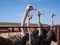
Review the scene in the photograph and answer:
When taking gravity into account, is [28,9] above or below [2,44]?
above

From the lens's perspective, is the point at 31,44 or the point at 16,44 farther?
the point at 31,44

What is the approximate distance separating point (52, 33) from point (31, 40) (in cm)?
83

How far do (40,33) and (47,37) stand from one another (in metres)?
0.42

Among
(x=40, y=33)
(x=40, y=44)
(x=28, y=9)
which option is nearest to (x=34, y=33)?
(x=40, y=33)

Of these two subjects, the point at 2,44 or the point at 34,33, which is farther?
the point at 34,33

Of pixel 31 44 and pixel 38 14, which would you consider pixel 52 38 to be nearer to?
pixel 31 44

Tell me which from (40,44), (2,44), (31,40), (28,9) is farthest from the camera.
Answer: (28,9)

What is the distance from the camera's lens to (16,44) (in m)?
6.68

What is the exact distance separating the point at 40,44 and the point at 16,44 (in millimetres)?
1428

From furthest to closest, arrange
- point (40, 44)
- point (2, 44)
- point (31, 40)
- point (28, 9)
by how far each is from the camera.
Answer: point (28, 9) < point (31, 40) < point (40, 44) < point (2, 44)

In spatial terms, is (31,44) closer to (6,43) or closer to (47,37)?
(47,37)

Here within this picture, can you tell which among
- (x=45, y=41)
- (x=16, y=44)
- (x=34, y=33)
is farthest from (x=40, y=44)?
(x=16, y=44)

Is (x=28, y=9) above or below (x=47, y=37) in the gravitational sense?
above

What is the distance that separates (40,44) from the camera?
7.96 m
